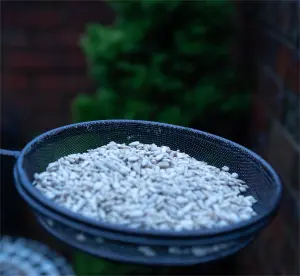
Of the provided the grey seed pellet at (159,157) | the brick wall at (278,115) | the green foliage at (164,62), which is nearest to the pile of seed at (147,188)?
the grey seed pellet at (159,157)

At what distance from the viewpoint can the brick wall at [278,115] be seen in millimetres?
1508

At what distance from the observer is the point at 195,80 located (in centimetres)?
189

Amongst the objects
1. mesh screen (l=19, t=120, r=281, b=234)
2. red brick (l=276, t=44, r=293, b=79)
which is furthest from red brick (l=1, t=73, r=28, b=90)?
mesh screen (l=19, t=120, r=281, b=234)

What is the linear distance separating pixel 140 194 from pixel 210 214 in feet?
0.40

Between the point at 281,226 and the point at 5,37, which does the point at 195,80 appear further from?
the point at 5,37

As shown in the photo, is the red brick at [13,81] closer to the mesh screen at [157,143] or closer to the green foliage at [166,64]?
the green foliage at [166,64]

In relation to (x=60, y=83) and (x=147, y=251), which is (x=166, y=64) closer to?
(x=60, y=83)

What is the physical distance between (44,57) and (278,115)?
133 centimetres

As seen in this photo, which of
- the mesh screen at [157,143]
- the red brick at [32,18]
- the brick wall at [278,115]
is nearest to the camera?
the mesh screen at [157,143]

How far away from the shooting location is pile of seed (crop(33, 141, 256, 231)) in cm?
75

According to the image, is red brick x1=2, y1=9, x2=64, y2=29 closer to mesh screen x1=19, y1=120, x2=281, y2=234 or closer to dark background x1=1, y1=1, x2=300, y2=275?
dark background x1=1, y1=1, x2=300, y2=275

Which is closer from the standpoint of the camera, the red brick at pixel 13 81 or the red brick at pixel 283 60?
the red brick at pixel 283 60

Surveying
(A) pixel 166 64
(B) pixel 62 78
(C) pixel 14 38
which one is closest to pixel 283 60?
(A) pixel 166 64

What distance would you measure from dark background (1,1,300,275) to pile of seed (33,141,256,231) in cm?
84
